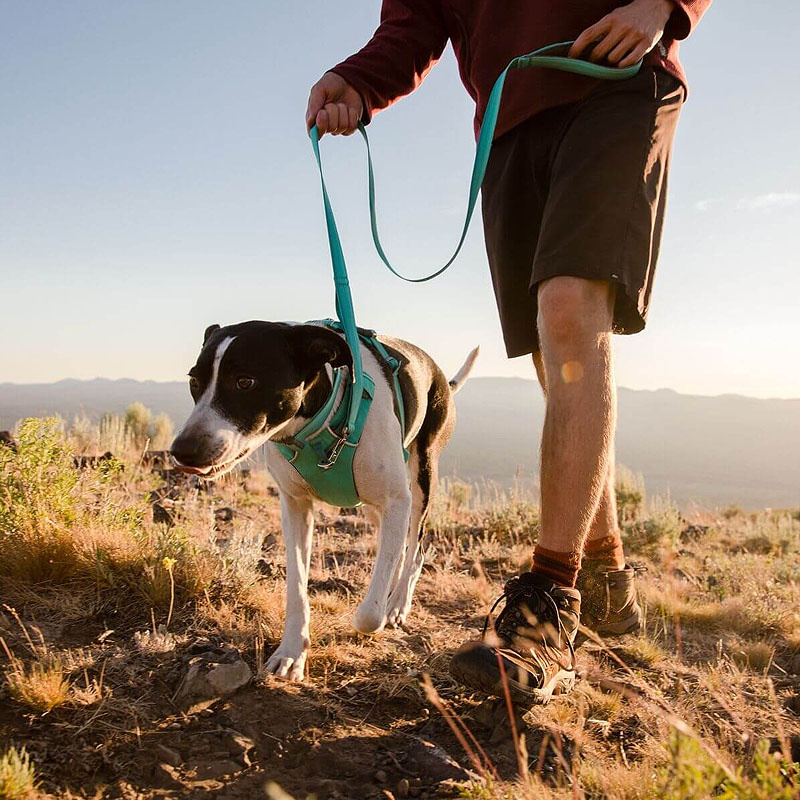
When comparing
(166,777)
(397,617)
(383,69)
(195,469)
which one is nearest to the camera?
(166,777)

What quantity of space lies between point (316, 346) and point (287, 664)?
1.15m

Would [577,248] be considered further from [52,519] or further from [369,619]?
[52,519]

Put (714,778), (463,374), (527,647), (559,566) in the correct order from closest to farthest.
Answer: (714,778)
(527,647)
(559,566)
(463,374)

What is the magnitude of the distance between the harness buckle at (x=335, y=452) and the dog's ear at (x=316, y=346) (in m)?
0.28

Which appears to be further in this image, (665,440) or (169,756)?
(665,440)

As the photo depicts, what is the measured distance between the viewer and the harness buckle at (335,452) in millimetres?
2480

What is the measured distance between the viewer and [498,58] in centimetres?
248

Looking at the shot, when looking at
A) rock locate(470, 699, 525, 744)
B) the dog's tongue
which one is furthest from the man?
the dog's tongue

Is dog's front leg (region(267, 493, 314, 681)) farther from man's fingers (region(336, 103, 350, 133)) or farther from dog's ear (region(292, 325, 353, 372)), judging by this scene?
man's fingers (region(336, 103, 350, 133))

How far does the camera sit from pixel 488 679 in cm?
179

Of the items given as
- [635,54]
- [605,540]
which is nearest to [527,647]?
[605,540]

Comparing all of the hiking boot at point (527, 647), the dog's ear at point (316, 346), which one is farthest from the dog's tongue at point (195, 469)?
the hiking boot at point (527, 647)

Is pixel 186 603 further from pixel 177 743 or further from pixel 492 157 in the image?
pixel 492 157

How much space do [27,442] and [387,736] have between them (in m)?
2.34
